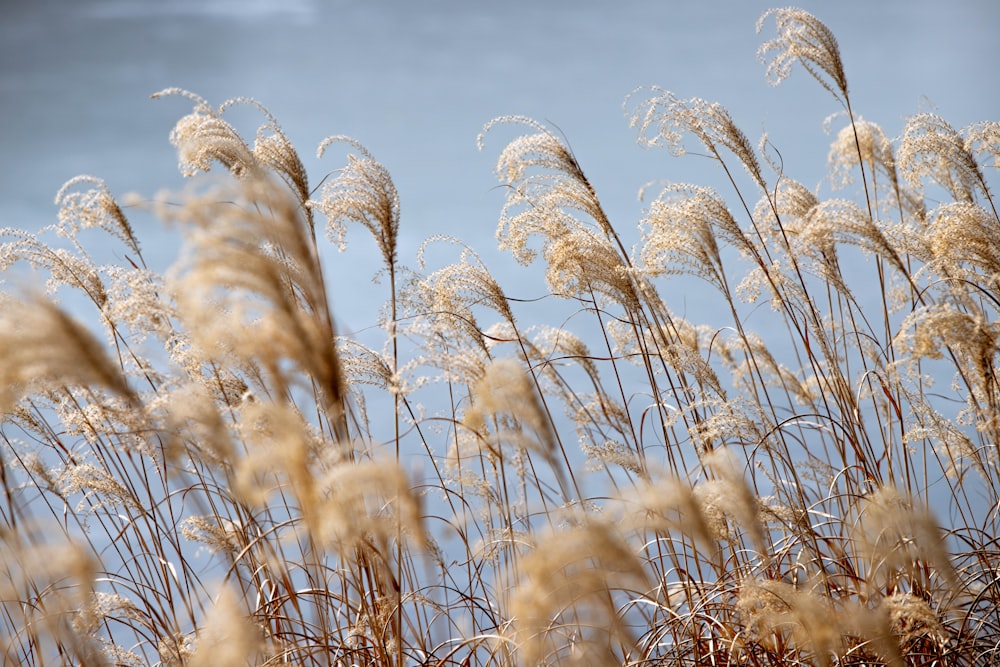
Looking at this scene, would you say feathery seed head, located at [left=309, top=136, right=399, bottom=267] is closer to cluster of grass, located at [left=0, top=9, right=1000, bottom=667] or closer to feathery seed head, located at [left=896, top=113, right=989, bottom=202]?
Answer: cluster of grass, located at [left=0, top=9, right=1000, bottom=667]

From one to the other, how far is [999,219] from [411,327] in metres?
1.73

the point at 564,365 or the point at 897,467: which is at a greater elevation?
the point at 564,365

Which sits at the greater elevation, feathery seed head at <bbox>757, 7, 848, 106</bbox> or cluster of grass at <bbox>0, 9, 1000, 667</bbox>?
feathery seed head at <bbox>757, 7, 848, 106</bbox>

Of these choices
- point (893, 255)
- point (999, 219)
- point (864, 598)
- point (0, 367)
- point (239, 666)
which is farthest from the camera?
point (999, 219)

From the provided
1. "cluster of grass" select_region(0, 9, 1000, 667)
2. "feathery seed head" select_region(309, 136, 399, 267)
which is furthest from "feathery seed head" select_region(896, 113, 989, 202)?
"feathery seed head" select_region(309, 136, 399, 267)

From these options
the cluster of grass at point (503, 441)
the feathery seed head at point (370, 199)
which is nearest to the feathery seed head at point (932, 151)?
the cluster of grass at point (503, 441)

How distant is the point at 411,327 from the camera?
241 cm

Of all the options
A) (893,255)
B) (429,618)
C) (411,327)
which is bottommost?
(429,618)

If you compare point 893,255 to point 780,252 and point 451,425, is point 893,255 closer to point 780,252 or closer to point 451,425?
point 780,252

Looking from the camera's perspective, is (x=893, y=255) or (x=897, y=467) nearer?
(x=893, y=255)

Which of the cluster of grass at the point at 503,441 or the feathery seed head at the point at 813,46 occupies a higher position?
the feathery seed head at the point at 813,46

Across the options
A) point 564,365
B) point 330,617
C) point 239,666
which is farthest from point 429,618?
point 239,666

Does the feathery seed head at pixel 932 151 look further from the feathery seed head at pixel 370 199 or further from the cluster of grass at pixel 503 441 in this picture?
the feathery seed head at pixel 370 199

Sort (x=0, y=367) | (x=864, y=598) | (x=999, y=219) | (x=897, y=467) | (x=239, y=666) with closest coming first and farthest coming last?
(x=0, y=367) → (x=239, y=666) → (x=864, y=598) → (x=999, y=219) → (x=897, y=467)
